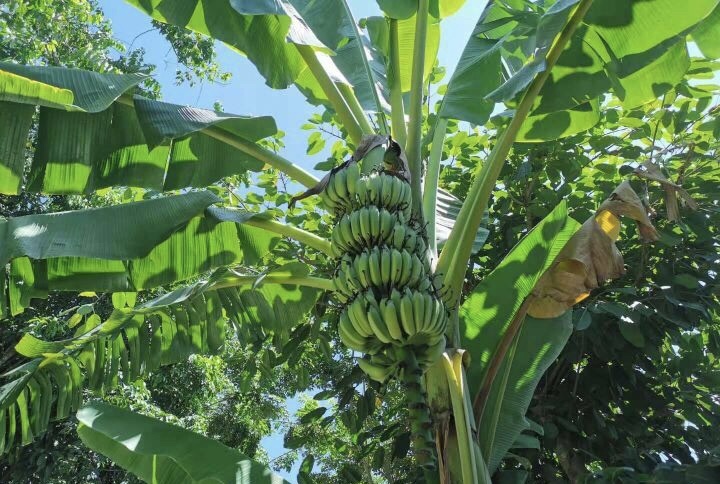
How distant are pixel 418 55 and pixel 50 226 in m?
1.59

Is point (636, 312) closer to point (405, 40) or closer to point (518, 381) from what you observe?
point (518, 381)

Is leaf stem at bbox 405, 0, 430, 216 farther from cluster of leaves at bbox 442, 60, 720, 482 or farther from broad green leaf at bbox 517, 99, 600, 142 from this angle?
cluster of leaves at bbox 442, 60, 720, 482

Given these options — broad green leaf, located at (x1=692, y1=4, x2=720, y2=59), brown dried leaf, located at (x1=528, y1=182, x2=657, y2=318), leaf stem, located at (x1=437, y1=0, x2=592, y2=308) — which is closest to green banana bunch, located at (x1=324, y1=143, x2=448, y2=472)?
leaf stem, located at (x1=437, y1=0, x2=592, y2=308)

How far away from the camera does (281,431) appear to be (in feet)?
31.9

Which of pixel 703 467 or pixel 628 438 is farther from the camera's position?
pixel 628 438

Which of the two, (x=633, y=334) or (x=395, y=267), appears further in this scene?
(x=633, y=334)

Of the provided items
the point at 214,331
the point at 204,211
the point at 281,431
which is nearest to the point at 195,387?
the point at 281,431

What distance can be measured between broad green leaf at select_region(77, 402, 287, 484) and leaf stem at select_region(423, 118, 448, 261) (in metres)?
0.94

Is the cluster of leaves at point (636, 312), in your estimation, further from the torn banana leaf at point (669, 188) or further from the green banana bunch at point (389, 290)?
the green banana bunch at point (389, 290)

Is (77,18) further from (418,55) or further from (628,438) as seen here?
(628,438)

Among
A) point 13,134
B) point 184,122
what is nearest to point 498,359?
point 184,122

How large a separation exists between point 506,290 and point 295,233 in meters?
0.87

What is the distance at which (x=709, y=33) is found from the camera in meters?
2.67

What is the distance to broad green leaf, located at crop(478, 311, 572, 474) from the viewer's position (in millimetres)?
2082
